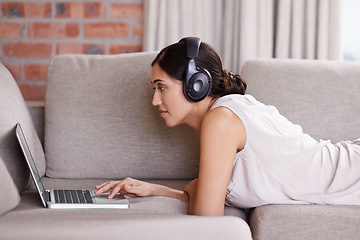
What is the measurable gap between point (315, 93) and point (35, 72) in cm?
139

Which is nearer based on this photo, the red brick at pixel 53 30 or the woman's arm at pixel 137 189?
the woman's arm at pixel 137 189

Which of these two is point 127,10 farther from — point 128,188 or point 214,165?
point 214,165

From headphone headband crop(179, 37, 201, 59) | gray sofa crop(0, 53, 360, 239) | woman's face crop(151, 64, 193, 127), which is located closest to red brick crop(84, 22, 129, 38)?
gray sofa crop(0, 53, 360, 239)

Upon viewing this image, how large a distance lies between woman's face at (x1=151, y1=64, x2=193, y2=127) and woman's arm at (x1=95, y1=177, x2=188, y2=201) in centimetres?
20

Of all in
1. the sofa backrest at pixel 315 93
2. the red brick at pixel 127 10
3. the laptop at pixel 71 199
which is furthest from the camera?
the red brick at pixel 127 10

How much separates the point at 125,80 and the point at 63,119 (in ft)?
0.87

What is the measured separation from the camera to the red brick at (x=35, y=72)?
→ 242 centimetres

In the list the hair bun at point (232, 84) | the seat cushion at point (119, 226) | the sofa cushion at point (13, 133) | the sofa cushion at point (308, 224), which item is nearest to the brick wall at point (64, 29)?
the sofa cushion at point (13, 133)

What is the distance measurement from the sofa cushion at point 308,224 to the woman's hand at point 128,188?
1.14 ft

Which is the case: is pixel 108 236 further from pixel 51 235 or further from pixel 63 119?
pixel 63 119

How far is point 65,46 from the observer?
95.1 inches

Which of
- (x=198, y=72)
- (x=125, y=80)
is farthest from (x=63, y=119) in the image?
(x=198, y=72)

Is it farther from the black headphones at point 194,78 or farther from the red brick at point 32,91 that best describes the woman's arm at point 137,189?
the red brick at point 32,91

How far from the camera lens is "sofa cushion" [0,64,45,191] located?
4.54ft
